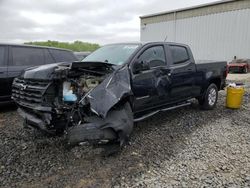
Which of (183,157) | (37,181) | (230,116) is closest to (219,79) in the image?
(230,116)

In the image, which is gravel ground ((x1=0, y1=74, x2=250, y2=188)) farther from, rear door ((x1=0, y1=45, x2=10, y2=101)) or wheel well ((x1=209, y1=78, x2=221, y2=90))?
wheel well ((x1=209, y1=78, x2=221, y2=90))

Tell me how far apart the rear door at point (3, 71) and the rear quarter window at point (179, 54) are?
4.09 m

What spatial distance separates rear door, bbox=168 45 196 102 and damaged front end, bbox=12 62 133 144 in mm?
1623

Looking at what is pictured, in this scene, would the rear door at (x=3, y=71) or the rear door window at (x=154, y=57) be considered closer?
the rear door window at (x=154, y=57)

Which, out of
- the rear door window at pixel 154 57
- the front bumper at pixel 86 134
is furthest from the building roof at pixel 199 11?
the front bumper at pixel 86 134

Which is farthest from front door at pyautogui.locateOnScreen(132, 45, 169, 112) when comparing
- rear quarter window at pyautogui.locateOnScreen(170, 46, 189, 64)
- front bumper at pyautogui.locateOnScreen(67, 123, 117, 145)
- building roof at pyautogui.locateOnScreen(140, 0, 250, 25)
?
building roof at pyautogui.locateOnScreen(140, 0, 250, 25)

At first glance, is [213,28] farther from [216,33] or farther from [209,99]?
[209,99]

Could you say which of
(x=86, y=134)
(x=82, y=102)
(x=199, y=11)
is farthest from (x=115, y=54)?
(x=199, y=11)

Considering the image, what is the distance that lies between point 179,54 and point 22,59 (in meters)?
4.08

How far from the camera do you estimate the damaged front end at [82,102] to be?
3.42 meters

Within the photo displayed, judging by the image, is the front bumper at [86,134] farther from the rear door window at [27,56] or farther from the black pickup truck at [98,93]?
the rear door window at [27,56]

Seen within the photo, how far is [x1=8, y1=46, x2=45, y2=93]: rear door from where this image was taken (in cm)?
607

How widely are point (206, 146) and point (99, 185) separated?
2150mm

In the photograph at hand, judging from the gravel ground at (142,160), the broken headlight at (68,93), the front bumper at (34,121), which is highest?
the broken headlight at (68,93)
